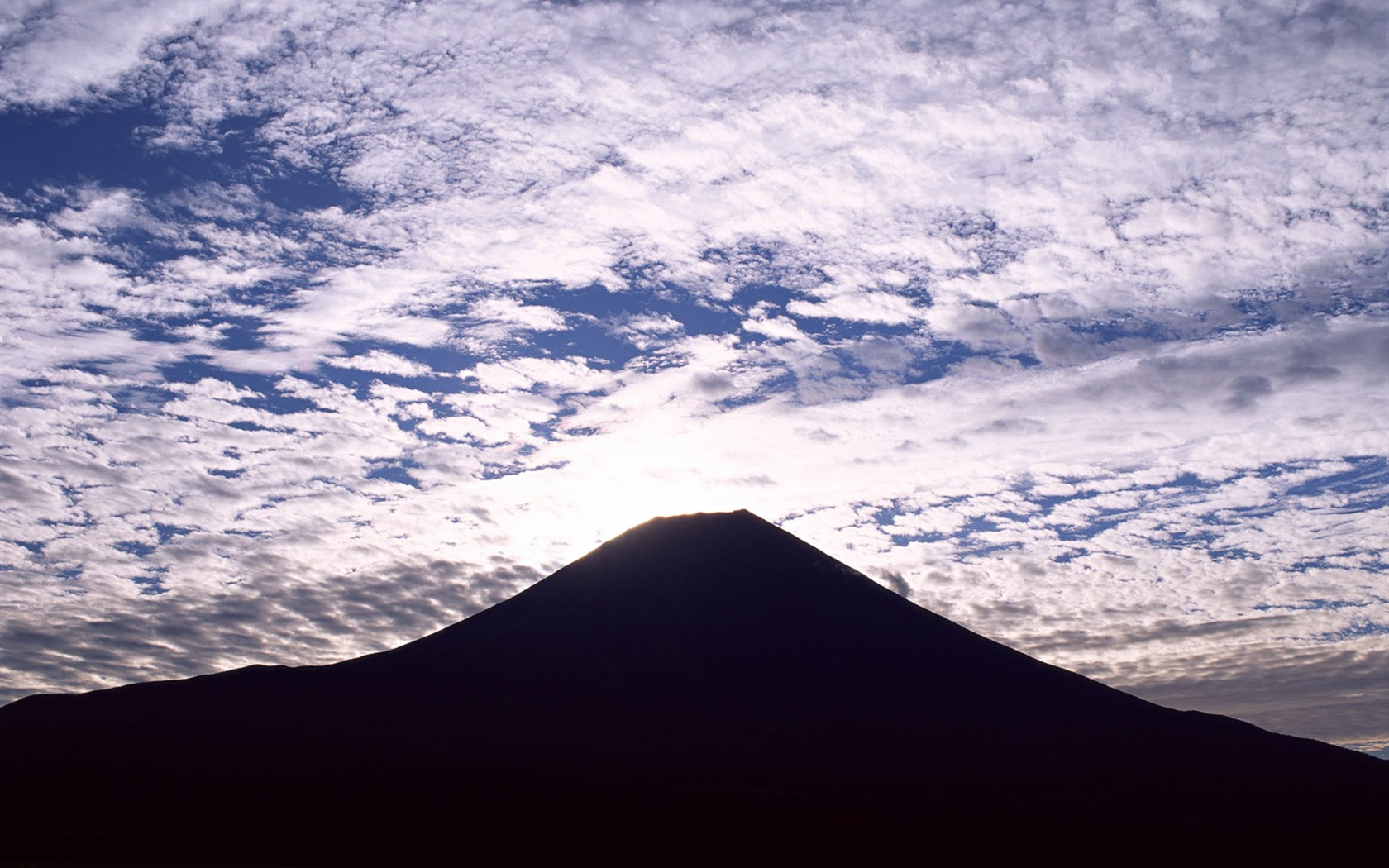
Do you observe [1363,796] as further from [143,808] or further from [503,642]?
[143,808]

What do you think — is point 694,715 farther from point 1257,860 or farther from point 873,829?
point 1257,860

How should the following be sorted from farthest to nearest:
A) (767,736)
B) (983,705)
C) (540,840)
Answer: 1. (983,705)
2. (767,736)
3. (540,840)

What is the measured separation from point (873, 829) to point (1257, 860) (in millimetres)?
31888

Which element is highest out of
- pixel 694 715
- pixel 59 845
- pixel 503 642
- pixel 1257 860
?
pixel 503 642

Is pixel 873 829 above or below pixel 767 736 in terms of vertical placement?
below

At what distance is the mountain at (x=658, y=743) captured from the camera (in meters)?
96.2

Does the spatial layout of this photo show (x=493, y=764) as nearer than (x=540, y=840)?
No

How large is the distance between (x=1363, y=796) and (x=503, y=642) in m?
115

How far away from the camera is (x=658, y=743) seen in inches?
5167

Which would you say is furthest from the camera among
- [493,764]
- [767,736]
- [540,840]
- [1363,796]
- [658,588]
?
[658,588]

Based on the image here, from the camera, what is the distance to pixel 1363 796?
125m

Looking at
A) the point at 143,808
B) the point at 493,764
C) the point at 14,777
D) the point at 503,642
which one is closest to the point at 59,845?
the point at 143,808

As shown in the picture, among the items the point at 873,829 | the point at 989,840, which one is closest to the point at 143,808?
the point at 873,829

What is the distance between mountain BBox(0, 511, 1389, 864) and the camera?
96250mm
